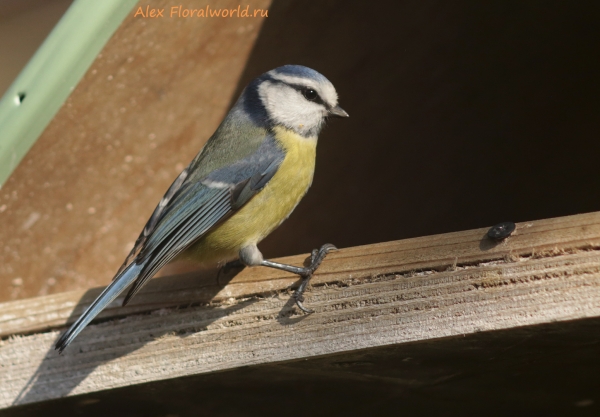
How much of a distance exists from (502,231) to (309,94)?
2.64 feet

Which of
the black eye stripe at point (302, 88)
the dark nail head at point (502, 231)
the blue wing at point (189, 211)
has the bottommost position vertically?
the blue wing at point (189, 211)

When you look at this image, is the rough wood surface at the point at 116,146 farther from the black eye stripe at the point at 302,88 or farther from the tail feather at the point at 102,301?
the tail feather at the point at 102,301

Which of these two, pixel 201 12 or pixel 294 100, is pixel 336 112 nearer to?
pixel 294 100

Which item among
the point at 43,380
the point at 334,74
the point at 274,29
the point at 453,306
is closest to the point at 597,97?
the point at 334,74

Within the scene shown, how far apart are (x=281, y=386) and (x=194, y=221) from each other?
1.38 ft

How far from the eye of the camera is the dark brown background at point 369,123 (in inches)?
68.3

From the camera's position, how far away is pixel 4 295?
1.73 meters

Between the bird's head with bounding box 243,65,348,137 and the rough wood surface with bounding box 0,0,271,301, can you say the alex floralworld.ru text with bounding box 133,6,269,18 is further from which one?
the bird's head with bounding box 243,65,348,137

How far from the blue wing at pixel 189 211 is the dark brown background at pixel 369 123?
347 mm

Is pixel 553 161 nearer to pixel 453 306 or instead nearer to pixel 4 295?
pixel 453 306

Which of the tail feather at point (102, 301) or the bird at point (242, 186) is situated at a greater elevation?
the bird at point (242, 186)

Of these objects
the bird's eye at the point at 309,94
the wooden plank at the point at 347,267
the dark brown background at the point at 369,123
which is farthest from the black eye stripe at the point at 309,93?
the wooden plank at the point at 347,267

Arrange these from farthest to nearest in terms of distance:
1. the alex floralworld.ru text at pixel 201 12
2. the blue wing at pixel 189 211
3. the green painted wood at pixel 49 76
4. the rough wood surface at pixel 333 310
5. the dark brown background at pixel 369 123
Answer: the dark brown background at pixel 369 123
the alex floralworld.ru text at pixel 201 12
the green painted wood at pixel 49 76
the blue wing at pixel 189 211
the rough wood surface at pixel 333 310

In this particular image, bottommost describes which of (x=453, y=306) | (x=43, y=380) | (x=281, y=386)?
(x=43, y=380)
